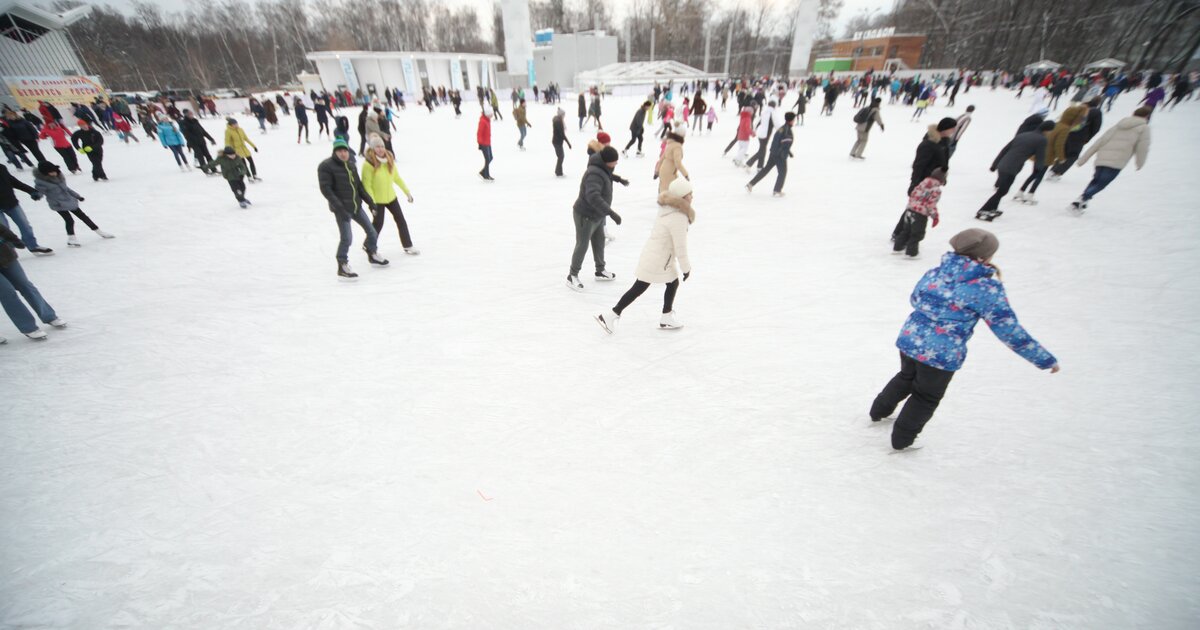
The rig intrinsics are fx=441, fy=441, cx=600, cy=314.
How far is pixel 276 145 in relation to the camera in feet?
48.1

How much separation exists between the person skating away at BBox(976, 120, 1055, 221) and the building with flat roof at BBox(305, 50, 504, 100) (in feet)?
112

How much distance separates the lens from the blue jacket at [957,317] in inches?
80.4

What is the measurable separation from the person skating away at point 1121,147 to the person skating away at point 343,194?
29.5ft

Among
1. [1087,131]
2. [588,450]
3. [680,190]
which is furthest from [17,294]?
[1087,131]

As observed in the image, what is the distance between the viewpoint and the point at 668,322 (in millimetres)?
3992

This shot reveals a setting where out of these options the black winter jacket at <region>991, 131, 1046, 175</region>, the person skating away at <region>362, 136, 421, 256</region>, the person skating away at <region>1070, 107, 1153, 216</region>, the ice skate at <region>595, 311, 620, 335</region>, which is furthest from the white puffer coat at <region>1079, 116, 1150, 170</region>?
the person skating away at <region>362, 136, 421, 256</region>

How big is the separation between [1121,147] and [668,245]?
6.92 metres

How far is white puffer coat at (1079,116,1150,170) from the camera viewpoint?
568cm

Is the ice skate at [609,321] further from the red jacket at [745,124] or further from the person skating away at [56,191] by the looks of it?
the red jacket at [745,124]

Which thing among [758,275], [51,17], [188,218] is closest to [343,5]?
[51,17]

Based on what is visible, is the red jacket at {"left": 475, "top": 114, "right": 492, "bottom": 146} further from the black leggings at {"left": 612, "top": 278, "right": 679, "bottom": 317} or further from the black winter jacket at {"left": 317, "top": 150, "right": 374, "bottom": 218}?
the black leggings at {"left": 612, "top": 278, "right": 679, "bottom": 317}

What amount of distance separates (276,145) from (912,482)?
18.7m

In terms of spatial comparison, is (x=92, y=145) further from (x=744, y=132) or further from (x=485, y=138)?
(x=744, y=132)

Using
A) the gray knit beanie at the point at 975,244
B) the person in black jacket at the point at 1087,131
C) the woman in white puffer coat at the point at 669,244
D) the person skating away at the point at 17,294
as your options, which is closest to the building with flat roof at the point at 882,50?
the person in black jacket at the point at 1087,131
